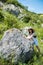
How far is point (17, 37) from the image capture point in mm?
12500

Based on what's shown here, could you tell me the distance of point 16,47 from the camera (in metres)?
12.1

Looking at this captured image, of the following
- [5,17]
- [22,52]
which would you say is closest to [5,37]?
[22,52]

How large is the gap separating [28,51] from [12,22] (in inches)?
248

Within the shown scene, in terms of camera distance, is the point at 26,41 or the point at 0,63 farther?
the point at 26,41

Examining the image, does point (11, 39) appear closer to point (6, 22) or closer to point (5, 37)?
point (5, 37)

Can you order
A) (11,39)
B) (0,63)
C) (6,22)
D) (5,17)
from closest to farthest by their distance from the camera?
(0,63), (11,39), (6,22), (5,17)

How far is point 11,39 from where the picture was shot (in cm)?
1241

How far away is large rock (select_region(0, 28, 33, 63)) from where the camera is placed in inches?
467

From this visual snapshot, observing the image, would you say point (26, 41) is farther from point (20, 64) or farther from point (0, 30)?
point (0, 30)

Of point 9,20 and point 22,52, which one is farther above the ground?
point 22,52

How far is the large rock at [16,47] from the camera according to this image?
38.9ft

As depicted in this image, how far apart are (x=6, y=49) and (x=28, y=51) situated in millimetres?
995

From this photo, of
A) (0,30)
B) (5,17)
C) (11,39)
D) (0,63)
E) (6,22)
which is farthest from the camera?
(5,17)

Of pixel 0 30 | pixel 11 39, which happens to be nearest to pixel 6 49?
pixel 11 39
